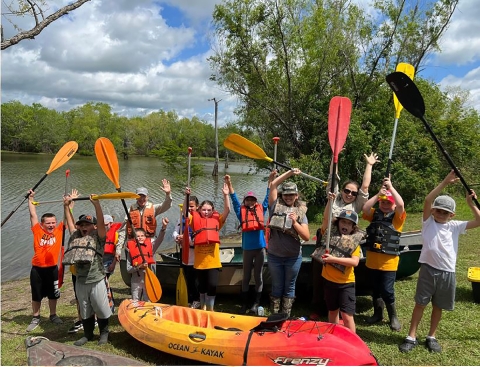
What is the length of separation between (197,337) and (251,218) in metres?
1.53

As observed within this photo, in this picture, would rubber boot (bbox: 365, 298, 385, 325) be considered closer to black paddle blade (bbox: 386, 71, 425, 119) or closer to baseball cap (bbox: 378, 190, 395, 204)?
baseball cap (bbox: 378, 190, 395, 204)

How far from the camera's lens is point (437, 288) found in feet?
11.0

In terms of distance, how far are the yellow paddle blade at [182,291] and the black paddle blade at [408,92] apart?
10.6ft

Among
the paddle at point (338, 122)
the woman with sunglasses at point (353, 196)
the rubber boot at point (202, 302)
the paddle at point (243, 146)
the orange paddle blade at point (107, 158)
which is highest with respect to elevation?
the paddle at point (338, 122)

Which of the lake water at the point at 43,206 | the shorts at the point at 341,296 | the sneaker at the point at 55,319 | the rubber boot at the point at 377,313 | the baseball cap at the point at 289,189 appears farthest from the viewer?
the lake water at the point at 43,206

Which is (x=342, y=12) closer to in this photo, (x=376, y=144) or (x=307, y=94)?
(x=307, y=94)

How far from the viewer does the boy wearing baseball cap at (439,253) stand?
3316mm

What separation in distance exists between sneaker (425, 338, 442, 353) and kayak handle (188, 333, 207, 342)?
6.78 ft

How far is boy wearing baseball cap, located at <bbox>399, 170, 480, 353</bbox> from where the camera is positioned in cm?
332

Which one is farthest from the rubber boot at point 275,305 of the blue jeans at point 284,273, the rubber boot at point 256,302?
the rubber boot at point 256,302

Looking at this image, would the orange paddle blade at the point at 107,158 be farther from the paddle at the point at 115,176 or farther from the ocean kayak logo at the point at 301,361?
the ocean kayak logo at the point at 301,361

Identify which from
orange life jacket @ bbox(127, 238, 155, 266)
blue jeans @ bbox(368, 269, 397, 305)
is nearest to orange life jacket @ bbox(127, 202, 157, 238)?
orange life jacket @ bbox(127, 238, 155, 266)

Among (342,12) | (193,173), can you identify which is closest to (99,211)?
(193,173)

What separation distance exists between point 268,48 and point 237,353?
12881 millimetres
